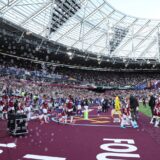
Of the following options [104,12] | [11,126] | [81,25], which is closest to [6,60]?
[81,25]

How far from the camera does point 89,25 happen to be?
40.1 metres

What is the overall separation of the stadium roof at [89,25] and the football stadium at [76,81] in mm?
132

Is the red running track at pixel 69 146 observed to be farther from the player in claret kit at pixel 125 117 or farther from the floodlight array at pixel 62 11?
the floodlight array at pixel 62 11

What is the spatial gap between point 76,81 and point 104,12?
56.9 feet

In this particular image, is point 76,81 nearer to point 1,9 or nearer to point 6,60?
point 6,60

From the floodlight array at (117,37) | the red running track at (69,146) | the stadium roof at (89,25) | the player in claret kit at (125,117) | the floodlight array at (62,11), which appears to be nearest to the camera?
the red running track at (69,146)

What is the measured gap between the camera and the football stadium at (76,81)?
27.6 ft

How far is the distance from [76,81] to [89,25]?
1574cm

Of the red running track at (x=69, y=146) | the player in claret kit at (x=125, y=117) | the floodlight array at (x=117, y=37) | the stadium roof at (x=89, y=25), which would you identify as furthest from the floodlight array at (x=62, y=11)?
the red running track at (x=69, y=146)

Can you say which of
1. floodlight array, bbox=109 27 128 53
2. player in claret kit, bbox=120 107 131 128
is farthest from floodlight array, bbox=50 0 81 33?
player in claret kit, bbox=120 107 131 128

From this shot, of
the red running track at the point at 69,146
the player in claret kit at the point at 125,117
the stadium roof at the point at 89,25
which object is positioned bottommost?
the red running track at the point at 69,146

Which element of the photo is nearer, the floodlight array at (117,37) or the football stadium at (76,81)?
the football stadium at (76,81)

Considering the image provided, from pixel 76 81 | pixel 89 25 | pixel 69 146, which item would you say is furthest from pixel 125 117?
pixel 76 81

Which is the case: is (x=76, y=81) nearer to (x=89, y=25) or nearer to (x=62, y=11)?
(x=89, y=25)
